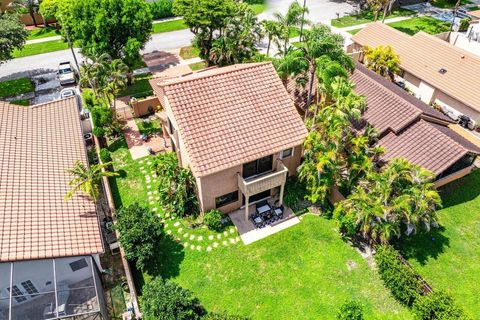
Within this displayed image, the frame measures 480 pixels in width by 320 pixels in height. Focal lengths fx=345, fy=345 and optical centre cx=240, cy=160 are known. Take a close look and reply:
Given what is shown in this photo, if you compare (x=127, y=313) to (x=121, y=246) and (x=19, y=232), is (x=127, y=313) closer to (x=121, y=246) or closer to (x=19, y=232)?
(x=121, y=246)

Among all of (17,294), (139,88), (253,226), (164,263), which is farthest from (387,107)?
(17,294)

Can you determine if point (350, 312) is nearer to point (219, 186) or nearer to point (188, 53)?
point (219, 186)

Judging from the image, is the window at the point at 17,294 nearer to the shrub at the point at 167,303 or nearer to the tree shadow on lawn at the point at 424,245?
the shrub at the point at 167,303

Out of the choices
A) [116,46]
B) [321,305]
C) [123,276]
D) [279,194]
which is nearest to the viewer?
[321,305]

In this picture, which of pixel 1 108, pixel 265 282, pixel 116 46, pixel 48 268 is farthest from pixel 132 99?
pixel 265 282

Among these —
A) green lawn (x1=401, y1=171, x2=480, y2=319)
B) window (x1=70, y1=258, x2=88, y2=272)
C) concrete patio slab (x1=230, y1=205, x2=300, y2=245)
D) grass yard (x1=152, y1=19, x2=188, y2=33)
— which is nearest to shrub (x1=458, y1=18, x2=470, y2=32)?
green lawn (x1=401, y1=171, x2=480, y2=319)

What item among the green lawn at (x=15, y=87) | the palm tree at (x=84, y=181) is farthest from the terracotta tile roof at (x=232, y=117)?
the green lawn at (x=15, y=87)

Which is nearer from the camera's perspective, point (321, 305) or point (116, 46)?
point (321, 305)
